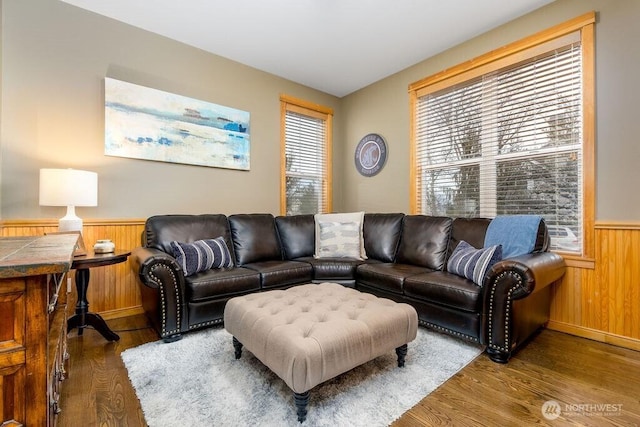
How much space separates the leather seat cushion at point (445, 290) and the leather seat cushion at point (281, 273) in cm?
94

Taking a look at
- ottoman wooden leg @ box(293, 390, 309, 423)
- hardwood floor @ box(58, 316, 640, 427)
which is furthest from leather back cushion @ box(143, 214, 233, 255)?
ottoman wooden leg @ box(293, 390, 309, 423)

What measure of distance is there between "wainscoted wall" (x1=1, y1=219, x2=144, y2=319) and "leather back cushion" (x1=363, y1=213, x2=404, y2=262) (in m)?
2.30

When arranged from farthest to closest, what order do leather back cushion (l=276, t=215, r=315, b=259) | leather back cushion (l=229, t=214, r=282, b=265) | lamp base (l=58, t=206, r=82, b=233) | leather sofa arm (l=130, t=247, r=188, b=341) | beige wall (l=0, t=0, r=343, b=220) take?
leather back cushion (l=276, t=215, r=315, b=259) < leather back cushion (l=229, t=214, r=282, b=265) < beige wall (l=0, t=0, r=343, b=220) < lamp base (l=58, t=206, r=82, b=233) < leather sofa arm (l=130, t=247, r=188, b=341)

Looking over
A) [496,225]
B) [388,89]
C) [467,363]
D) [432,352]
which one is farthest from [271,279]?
[388,89]

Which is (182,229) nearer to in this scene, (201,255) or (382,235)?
(201,255)

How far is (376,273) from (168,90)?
2.68 m

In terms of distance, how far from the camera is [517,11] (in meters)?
2.51

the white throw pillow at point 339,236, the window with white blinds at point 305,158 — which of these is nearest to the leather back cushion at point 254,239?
the white throw pillow at point 339,236

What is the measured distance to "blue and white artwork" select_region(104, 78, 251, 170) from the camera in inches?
104

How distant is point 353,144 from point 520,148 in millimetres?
2113

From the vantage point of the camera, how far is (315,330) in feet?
4.63

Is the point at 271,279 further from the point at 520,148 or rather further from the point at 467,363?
the point at 520,148

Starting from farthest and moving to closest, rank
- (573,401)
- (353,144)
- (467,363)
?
(353,144) < (467,363) < (573,401)

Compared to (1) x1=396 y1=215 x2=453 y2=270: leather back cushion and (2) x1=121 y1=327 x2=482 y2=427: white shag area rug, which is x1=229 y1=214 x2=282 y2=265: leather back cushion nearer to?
(2) x1=121 y1=327 x2=482 y2=427: white shag area rug
